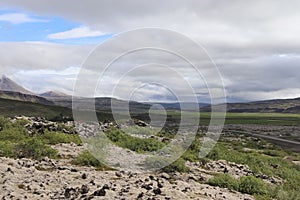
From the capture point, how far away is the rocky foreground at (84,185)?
20.8m

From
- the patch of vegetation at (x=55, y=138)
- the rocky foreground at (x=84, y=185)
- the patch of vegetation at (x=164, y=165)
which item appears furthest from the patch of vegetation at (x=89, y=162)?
the patch of vegetation at (x=55, y=138)

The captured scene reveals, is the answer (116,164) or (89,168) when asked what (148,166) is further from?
(89,168)

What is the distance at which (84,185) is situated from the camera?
22.4m

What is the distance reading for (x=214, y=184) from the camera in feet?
102

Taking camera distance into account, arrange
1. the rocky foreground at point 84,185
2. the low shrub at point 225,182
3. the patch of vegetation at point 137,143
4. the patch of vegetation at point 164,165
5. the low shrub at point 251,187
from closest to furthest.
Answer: the rocky foreground at point 84,185
the low shrub at point 251,187
the low shrub at point 225,182
the patch of vegetation at point 164,165
the patch of vegetation at point 137,143

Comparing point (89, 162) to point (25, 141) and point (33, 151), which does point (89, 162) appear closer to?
point (33, 151)

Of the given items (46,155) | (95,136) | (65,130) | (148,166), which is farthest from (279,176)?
(65,130)

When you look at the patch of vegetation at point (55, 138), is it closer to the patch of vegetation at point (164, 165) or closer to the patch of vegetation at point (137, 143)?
the patch of vegetation at point (137, 143)

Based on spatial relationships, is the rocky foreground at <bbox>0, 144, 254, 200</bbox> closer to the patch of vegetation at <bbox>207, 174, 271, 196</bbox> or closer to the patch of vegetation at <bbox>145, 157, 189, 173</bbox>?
the patch of vegetation at <bbox>145, 157, 189, 173</bbox>

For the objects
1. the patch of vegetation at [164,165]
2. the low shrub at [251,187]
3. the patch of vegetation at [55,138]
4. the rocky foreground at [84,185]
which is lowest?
the low shrub at [251,187]

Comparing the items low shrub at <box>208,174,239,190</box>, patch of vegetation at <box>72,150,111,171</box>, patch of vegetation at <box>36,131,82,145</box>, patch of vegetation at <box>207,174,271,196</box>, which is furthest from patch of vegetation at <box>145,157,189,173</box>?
patch of vegetation at <box>36,131,82,145</box>

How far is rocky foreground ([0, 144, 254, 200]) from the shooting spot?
20.8m

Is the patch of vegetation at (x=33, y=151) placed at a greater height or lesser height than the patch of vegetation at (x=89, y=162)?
greater

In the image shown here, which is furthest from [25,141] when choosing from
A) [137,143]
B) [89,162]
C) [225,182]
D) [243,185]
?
[243,185]
